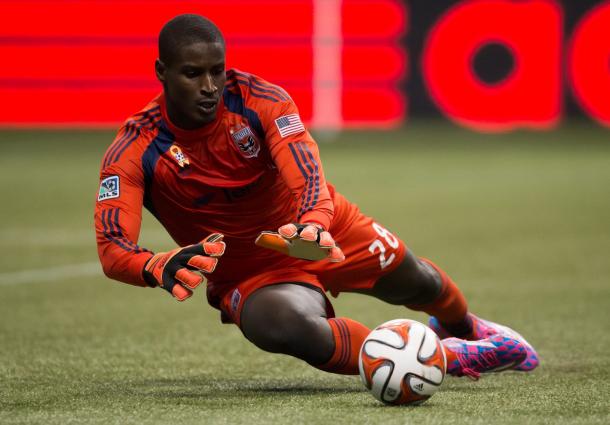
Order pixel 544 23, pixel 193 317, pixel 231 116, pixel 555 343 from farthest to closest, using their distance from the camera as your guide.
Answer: pixel 544 23, pixel 193 317, pixel 555 343, pixel 231 116

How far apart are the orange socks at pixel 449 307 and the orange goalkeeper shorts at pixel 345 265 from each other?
30 cm

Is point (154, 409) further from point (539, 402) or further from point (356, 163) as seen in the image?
point (356, 163)

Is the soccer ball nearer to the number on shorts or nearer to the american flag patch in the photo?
the number on shorts

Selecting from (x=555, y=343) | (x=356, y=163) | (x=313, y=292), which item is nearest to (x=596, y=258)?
(x=555, y=343)

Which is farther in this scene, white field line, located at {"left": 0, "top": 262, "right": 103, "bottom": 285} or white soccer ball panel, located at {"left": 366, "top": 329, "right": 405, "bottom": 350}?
white field line, located at {"left": 0, "top": 262, "right": 103, "bottom": 285}

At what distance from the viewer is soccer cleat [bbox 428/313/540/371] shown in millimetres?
5254

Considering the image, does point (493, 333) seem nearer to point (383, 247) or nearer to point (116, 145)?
point (383, 247)

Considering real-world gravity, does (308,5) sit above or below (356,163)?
above

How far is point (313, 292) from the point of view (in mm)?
4914

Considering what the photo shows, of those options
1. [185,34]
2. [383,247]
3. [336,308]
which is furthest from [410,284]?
[336,308]

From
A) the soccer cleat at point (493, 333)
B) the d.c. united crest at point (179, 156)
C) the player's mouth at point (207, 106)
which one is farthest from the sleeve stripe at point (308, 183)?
the soccer cleat at point (493, 333)

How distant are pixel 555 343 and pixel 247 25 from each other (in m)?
13.5

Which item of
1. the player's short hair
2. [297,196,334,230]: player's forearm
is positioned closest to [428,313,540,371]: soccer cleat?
[297,196,334,230]: player's forearm

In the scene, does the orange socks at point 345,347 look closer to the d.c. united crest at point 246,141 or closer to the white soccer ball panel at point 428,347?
the white soccer ball panel at point 428,347
